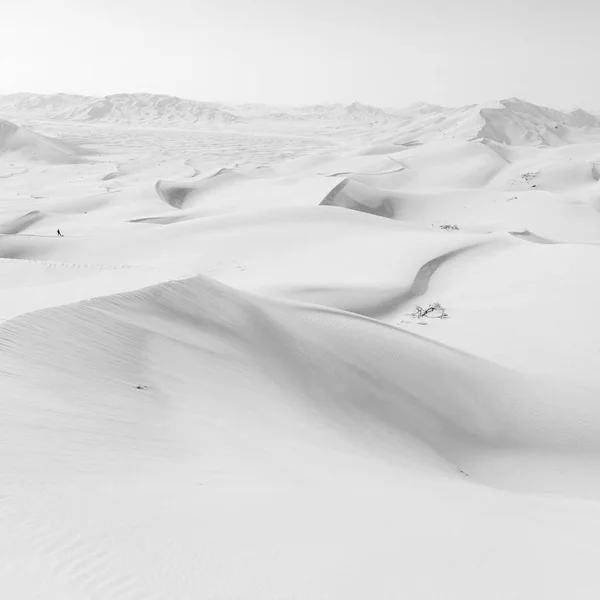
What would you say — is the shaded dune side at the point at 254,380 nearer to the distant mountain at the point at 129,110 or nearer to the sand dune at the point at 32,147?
the sand dune at the point at 32,147

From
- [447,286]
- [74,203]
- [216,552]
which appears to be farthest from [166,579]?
[74,203]

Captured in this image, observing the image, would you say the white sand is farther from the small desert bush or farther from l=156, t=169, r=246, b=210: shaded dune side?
l=156, t=169, r=246, b=210: shaded dune side

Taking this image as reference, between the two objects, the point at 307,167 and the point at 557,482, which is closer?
the point at 557,482

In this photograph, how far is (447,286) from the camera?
1302 centimetres

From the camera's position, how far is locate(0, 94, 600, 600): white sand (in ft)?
8.95

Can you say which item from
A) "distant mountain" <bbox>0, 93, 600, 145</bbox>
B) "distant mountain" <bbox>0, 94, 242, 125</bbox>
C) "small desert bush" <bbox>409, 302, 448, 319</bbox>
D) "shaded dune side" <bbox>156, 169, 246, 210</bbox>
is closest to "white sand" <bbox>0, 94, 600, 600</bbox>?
"small desert bush" <bbox>409, 302, 448, 319</bbox>

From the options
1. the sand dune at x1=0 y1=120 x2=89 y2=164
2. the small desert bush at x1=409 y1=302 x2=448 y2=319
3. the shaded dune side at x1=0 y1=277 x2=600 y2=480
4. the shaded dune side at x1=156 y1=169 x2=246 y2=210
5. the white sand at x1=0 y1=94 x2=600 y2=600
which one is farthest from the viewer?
the sand dune at x1=0 y1=120 x2=89 y2=164

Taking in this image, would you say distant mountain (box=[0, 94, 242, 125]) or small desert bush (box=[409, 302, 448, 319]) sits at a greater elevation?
distant mountain (box=[0, 94, 242, 125])

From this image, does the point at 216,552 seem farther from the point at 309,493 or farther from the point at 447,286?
the point at 447,286

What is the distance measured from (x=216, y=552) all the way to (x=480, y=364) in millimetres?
6323

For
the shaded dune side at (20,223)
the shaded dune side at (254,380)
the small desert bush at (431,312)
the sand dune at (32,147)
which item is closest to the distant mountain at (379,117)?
the sand dune at (32,147)

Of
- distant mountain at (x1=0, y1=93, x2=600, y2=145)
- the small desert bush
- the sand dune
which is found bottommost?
the small desert bush

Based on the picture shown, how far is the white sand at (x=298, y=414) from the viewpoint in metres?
2.73

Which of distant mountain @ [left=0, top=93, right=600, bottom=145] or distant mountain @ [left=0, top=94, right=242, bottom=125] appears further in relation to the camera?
distant mountain @ [left=0, top=94, right=242, bottom=125]
